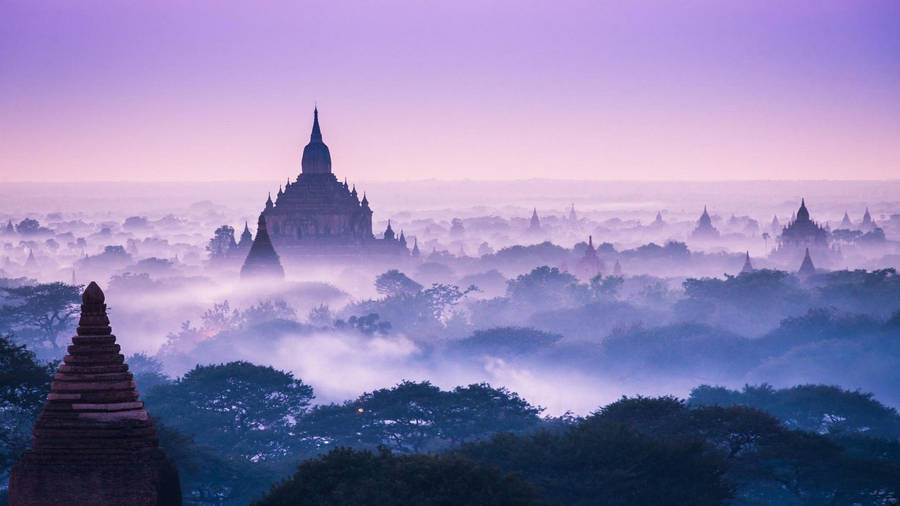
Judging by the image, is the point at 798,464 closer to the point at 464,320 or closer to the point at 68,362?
the point at 68,362

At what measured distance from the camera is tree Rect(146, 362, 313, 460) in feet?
214

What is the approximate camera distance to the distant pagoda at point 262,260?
477 feet

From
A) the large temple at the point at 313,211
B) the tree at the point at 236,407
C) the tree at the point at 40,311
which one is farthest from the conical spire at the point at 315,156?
the tree at the point at 236,407

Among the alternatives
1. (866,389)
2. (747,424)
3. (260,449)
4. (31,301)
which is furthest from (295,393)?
(31,301)

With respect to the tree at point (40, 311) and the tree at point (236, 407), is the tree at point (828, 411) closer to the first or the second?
the tree at point (236, 407)

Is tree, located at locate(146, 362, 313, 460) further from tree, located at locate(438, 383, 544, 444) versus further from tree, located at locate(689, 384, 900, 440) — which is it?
tree, located at locate(689, 384, 900, 440)

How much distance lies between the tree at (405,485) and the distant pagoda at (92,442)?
948 centimetres

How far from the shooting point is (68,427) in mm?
26562

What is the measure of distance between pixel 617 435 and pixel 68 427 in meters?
20.7

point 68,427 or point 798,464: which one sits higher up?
point 68,427

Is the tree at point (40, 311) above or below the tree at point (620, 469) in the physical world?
below

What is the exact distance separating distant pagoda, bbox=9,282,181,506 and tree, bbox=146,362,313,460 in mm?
36889

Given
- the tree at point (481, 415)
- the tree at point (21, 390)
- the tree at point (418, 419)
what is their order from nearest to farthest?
1. the tree at point (21, 390)
2. the tree at point (481, 415)
3. the tree at point (418, 419)

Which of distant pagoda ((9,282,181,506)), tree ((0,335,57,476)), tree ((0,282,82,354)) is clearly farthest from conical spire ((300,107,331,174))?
distant pagoda ((9,282,181,506))
